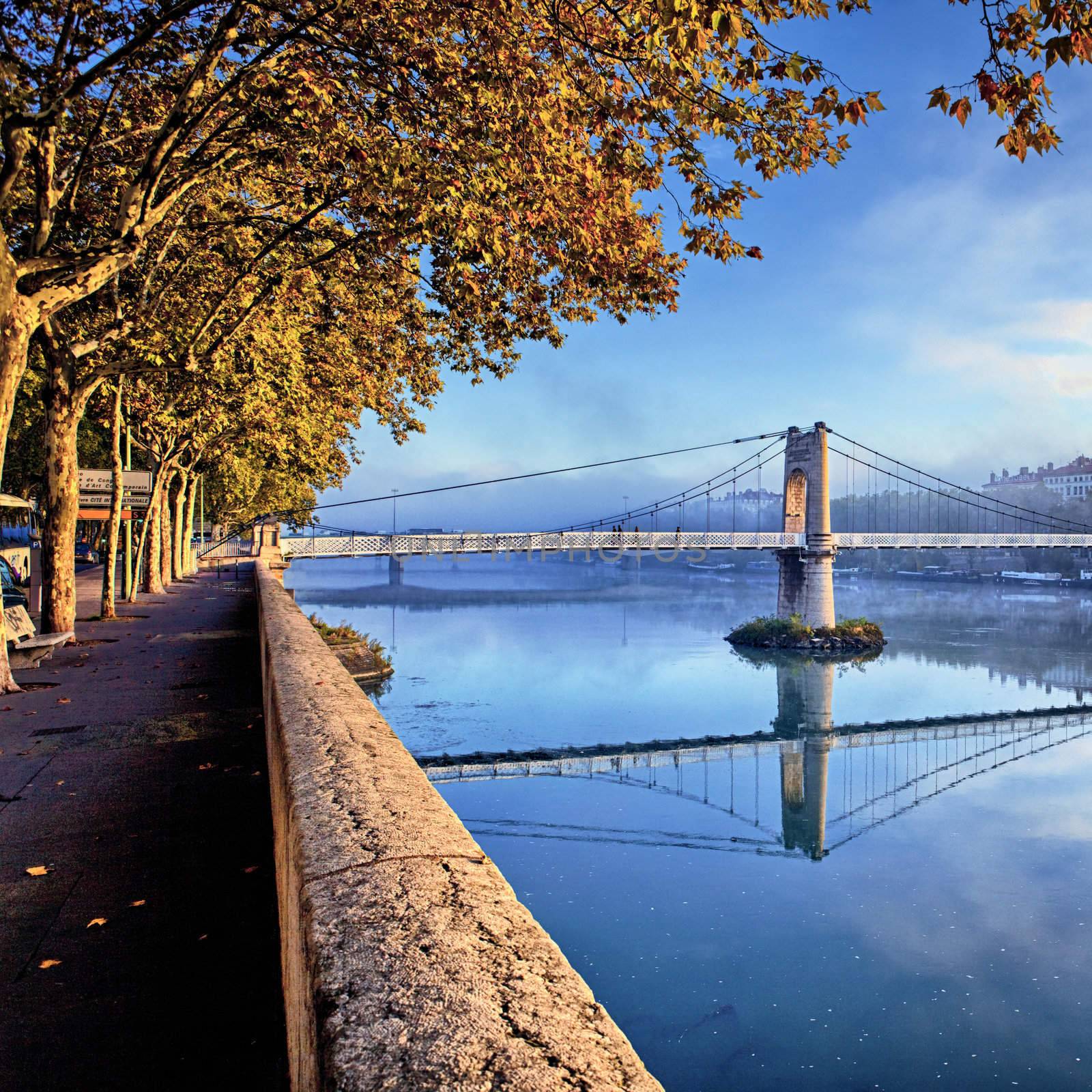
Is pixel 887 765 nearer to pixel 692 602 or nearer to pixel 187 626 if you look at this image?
pixel 187 626

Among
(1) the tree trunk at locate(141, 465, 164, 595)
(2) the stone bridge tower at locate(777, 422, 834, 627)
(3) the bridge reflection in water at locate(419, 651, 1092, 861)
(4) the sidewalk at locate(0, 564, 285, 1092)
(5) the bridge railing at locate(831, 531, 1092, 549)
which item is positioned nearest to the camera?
(4) the sidewalk at locate(0, 564, 285, 1092)

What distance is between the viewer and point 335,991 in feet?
4.78

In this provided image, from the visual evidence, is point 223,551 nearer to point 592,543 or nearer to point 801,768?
point 592,543

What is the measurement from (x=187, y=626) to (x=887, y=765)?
2332 cm

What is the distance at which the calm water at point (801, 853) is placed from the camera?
11.5 m

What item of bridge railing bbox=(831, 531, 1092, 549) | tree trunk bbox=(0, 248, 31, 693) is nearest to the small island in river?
bridge railing bbox=(831, 531, 1092, 549)

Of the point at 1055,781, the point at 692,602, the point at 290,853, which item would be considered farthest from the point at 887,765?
the point at 692,602

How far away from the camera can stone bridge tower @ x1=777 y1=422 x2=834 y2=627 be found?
5231cm

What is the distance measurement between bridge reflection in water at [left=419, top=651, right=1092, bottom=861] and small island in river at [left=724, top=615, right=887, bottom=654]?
1243 centimetres

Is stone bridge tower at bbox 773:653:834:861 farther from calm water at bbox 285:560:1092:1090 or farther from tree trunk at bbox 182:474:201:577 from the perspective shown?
tree trunk at bbox 182:474:201:577

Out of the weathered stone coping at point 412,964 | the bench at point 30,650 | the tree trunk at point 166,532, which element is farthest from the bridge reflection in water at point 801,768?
the weathered stone coping at point 412,964

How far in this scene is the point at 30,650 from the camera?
8.93 metres

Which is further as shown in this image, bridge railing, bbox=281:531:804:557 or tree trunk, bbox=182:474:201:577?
bridge railing, bbox=281:531:804:557

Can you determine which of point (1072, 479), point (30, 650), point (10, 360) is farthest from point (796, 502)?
point (1072, 479)
